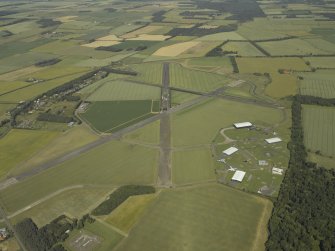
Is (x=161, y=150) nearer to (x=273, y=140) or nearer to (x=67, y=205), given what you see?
(x=67, y=205)

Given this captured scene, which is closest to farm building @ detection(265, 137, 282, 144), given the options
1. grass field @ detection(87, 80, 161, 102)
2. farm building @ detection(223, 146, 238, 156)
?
farm building @ detection(223, 146, 238, 156)

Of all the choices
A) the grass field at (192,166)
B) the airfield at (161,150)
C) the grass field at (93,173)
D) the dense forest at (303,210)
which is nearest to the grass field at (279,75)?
the airfield at (161,150)

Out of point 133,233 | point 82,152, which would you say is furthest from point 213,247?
point 82,152

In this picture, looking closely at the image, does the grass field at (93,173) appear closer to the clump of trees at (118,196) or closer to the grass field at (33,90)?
the clump of trees at (118,196)

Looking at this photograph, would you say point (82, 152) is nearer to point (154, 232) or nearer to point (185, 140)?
point (185, 140)

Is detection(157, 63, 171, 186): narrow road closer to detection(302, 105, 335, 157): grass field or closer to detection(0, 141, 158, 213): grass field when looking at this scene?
detection(0, 141, 158, 213): grass field
